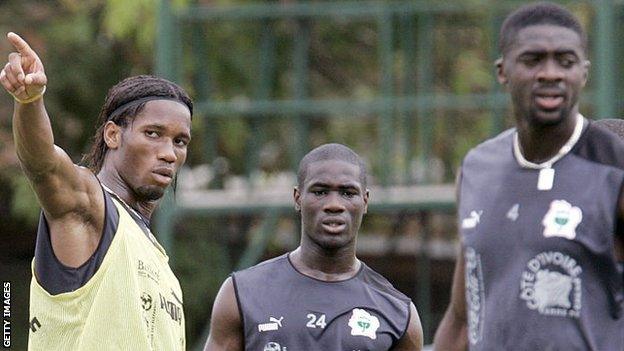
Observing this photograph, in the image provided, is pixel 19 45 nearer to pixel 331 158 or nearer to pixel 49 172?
pixel 49 172

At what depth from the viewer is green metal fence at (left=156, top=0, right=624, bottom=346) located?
1263 cm

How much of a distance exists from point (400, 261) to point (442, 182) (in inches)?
118

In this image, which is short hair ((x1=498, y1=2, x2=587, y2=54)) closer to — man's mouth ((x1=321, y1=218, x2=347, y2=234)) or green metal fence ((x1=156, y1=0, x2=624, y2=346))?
man's mouth ((x1=321, y1=218, x2=347, y2=234))

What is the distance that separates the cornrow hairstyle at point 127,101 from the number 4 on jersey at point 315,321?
3.51ft

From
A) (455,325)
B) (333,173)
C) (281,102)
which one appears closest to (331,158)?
(333,173)

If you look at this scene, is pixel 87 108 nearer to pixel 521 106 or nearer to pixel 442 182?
pixel 442 182

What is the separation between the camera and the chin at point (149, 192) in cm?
621

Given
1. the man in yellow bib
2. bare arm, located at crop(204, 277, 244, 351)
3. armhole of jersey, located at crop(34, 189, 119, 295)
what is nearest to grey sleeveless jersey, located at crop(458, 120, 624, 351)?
the man in yellow bib

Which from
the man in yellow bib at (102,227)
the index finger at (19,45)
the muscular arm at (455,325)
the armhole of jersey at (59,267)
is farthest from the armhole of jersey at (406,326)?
the index finger at (19,45)

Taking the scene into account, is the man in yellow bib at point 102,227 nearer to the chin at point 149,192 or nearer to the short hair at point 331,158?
the chin at point 149,192

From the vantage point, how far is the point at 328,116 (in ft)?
47.6

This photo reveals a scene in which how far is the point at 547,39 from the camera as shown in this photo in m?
5.64

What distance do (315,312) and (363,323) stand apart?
198mm

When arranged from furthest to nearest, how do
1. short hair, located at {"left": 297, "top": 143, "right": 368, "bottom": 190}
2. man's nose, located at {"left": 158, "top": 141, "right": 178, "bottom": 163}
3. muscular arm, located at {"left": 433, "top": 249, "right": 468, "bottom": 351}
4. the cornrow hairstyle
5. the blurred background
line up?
1. the blurred background
2. short hair, located at {"left": 297, "top": 143, "right": 368, "bottom": 190}
3. the cornrow hairstyle
4. man's nose, located at {"left": 158, "top": 141, "right": 178, "bottom": 163}
5. muscular arm, located at {"left": 433, "top": 249, "right": 468, "bottom": 351}
